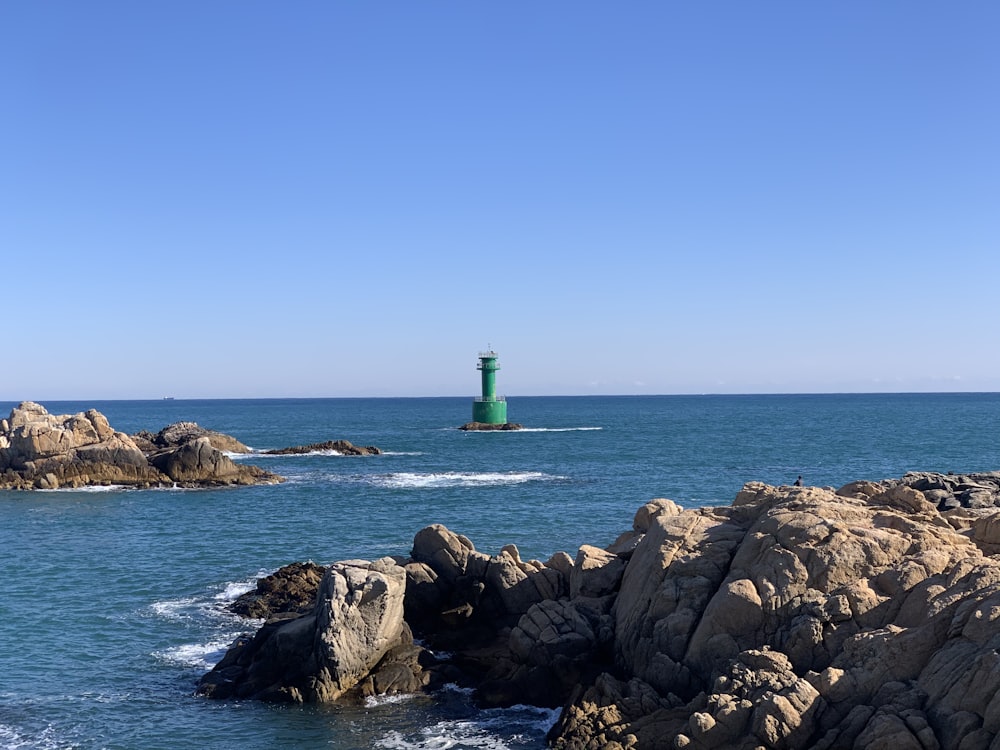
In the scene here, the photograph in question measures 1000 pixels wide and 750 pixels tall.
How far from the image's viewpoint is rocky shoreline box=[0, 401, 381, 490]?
61.7m

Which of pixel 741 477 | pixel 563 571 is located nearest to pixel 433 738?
pixel 563 571

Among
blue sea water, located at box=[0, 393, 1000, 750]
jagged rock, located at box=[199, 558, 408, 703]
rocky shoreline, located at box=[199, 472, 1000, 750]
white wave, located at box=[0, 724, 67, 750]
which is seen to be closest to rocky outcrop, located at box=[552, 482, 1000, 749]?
rocky shoreline, located at box=[199, 472, 1000, 750]

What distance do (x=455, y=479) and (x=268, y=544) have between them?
81.0 ft

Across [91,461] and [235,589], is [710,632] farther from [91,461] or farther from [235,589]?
[91,461]

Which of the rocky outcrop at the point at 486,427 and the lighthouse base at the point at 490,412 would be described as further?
the lighthouse base at the point at 490,412

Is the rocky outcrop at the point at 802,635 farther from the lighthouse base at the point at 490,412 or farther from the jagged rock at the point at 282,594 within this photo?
the lighthouse base at the point at 490,412

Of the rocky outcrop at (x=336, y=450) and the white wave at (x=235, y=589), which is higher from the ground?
the rocky outcrop at (x=336, y=450)

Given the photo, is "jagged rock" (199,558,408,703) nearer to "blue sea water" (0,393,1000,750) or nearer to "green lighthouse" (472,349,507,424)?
"blue sea water" (0,393,1000,750)

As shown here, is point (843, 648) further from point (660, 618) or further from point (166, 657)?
point (166, 657)

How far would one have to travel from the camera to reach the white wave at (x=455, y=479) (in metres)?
59.7

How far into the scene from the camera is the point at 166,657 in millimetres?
24531

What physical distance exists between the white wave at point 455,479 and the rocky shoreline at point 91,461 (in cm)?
809

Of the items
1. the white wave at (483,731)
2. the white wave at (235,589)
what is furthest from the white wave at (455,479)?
the white wave at (483,731)

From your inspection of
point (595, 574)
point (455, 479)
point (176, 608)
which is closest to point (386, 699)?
point (595, 574)
